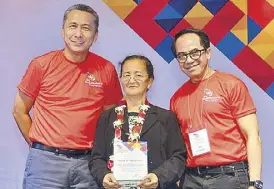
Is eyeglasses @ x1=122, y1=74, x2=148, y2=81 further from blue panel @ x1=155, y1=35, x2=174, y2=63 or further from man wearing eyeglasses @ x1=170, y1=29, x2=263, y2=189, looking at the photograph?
blue panel @ x1=155, y1=35, x2=174, y2=63

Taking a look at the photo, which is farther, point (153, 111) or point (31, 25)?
point (31, 25)

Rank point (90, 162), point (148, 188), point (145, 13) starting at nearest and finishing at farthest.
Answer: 1. point (148, 188)
2. point (90, 162)
3. point (145, 13)

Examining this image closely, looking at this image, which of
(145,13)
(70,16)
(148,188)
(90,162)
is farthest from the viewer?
(145,13)

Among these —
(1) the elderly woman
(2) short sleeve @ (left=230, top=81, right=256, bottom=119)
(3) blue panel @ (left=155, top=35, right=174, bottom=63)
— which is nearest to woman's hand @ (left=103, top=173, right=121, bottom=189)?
(1) the elderly woman

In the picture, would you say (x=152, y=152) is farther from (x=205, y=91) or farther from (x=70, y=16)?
(x=70, y=16)

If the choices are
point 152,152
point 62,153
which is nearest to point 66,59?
point 62,153

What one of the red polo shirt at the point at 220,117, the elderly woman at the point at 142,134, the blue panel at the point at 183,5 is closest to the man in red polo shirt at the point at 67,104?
the elderly woman at the point at 142,134

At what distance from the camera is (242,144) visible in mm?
2338

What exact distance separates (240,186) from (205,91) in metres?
0.48

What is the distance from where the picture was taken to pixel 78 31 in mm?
2604

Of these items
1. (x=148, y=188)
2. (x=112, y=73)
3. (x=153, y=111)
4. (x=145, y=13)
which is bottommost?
(x=148, y=188)

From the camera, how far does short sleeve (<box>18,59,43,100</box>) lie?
262cm

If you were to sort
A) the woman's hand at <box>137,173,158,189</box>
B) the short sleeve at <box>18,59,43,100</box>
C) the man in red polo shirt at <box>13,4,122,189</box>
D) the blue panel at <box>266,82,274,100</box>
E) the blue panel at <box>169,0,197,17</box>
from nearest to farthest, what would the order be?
the woman's hand at <box>137,173,158,189</box>, the man in red polo shirt at <box>13,4,122,189</box>, the short sleeve at <box>18,59,43,100</box>, the blue panel at <box>266,82,274,100</box>, the blue panel at <box>169,0,197,17</box>

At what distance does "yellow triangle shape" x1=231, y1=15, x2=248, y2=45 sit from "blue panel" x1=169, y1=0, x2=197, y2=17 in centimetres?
32
